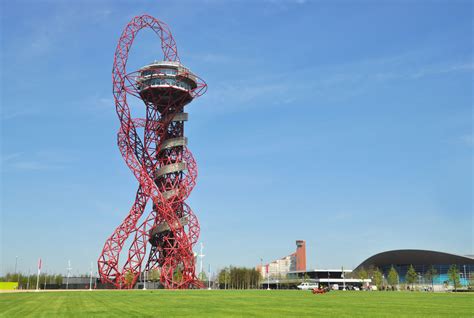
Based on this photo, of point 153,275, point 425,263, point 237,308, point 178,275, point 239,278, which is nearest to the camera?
point 237,308

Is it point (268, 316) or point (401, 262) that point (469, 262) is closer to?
point (401, 262)

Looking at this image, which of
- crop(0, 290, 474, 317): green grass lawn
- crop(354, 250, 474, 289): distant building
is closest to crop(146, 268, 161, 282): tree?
crop(0, 290, 474, 317): green grass lawn

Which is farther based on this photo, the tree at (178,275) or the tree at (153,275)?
the tree at (153,275)

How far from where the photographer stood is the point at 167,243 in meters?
82.3

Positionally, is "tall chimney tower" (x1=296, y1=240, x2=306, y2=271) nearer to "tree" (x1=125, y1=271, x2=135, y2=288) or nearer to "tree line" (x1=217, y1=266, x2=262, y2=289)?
"tree line" (x1=217, y1=266, x2=262, y2=289)

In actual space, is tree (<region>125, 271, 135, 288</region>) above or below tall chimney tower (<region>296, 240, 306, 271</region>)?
below

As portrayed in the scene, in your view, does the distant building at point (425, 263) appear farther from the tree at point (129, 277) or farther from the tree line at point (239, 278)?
the tree at point (129, 277)

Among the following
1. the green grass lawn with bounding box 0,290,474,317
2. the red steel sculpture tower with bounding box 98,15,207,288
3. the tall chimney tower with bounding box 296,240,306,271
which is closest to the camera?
the green grass lawn with bounding box 0,290,474,317

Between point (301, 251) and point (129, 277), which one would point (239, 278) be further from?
point (301, 251)

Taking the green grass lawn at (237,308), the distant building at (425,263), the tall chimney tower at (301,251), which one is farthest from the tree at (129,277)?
the tall chimney tower at (301,251)

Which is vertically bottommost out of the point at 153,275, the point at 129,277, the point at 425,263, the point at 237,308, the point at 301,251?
the point at 237,308

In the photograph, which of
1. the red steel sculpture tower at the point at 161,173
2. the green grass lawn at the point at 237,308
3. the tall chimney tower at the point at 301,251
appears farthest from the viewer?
the tall chimney tower at the point at 301,251

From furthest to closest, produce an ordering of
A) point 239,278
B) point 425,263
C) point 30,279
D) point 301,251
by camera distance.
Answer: point 301,251, point 239,278, point 425,263, point 30,279

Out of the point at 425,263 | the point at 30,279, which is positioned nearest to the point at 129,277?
the point at 30,279
